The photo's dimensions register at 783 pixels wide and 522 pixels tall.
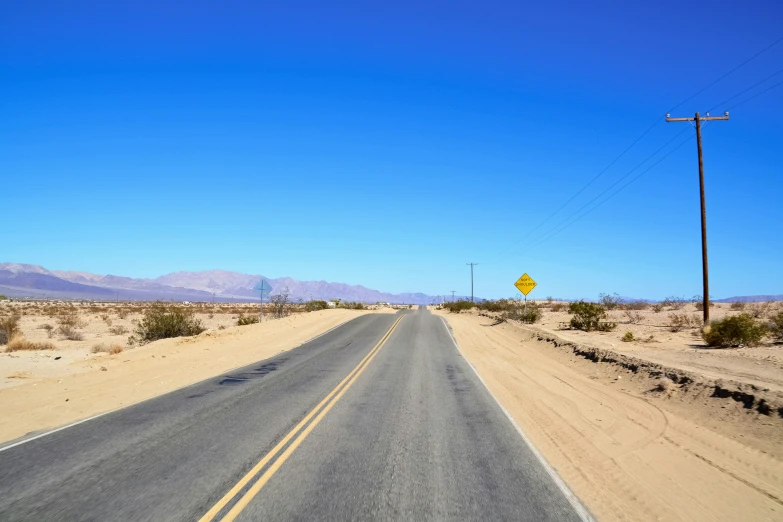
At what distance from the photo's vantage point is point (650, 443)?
344 inches

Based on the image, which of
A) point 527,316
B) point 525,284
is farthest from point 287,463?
point 527,316

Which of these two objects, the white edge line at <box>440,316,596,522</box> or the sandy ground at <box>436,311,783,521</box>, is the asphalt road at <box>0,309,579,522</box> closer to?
the white edge line at <box>440,316,596,522</box>

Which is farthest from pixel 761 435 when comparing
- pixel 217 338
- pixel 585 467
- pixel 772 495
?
pixel 217 338

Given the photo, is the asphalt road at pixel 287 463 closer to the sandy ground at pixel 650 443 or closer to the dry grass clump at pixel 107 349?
the sandy ground at pixel 650 443

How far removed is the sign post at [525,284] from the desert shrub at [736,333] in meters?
16.5

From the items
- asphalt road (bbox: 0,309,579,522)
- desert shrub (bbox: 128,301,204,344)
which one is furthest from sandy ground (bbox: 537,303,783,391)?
desert shrub (bbox: 128,301,204,344)

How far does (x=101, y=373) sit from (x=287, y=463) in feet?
40.9

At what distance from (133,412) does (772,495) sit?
10782 mm

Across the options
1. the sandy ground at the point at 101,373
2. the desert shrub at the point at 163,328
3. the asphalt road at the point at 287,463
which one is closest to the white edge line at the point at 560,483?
the asphalt road at the point at 287,463

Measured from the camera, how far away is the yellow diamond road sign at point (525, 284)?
3576cm

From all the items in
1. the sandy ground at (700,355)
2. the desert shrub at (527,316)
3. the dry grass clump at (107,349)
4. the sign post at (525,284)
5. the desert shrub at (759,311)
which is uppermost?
the sign post at (525,284)

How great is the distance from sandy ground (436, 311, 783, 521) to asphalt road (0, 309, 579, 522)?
0.69 m

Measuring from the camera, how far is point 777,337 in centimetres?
1902

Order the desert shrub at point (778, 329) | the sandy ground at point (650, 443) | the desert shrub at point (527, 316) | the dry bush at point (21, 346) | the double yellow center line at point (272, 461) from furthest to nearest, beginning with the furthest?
the desert shrub at point (527, 316) < the dry bush at point (21, 346) < the desert shrub at point (778, 329) < the sandy ground at point (650, 443) < the double yellow center line at point (272, 461)
